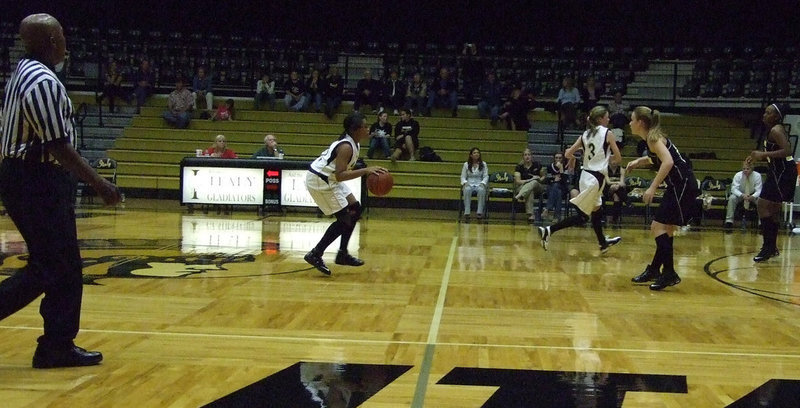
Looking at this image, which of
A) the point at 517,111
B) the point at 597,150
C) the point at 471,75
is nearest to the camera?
the point at 597,150

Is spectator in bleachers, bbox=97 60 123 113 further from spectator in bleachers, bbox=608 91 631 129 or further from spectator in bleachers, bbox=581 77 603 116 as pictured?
spectator in bleachers, bbox=608 91 631 129

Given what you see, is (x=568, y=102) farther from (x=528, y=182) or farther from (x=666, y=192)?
(x=666, y=192)

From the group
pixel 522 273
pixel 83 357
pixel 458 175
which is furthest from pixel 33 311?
pixel 458 175

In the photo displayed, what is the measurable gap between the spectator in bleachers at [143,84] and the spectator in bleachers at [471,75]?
7823 millimetres

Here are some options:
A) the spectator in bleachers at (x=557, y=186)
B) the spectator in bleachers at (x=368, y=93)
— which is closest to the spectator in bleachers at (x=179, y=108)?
the spectator in bleachers at (x=368, y=93)

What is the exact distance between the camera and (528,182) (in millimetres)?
15906

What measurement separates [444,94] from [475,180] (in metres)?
5.00

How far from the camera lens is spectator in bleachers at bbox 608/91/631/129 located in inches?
733

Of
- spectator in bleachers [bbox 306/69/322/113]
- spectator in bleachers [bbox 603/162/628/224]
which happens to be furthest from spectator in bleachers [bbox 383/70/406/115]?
spectator in bleachers [bbox 603/162/628/224]

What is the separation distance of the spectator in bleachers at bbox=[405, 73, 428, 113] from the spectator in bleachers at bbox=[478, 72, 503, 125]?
1352mm

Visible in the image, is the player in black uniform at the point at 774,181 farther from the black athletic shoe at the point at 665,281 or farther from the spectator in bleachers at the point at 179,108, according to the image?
the spectator in bleachers at the point at 179,108

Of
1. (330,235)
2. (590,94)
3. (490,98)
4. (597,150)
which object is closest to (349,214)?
(330,235)

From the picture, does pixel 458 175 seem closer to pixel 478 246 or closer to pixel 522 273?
pixel 478 246

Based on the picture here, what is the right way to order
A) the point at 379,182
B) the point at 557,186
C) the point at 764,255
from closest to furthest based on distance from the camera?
the point at 379,182, the point at 764,255, the point at 557,186
